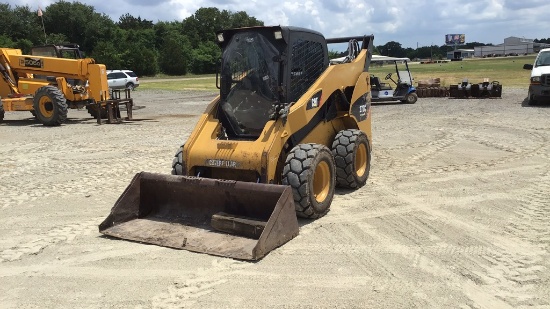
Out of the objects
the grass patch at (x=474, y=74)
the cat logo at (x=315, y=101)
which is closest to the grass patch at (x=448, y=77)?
the grass patch at (x=474, y=74)

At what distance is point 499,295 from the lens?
12.7ft

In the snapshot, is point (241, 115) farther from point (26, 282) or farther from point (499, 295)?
point (499, 295)

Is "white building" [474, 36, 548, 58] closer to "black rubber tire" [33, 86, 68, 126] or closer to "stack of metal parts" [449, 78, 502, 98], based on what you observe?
"stack of metal parts" [449, 78, 502, 98]

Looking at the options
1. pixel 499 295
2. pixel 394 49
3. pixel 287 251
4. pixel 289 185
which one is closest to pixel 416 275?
pixel 499 295

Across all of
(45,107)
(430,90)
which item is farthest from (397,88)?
(45,107)

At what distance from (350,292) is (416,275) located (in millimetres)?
656

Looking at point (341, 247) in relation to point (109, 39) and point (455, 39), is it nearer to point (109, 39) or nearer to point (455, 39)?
point (109, 39)

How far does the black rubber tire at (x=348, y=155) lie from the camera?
6.75m

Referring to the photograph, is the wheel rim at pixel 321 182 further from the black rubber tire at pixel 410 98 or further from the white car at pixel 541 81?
the black rubber tire at pixel 410 98

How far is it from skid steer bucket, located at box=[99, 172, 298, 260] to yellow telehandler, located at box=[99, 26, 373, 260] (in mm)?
11

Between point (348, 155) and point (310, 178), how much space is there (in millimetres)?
1485

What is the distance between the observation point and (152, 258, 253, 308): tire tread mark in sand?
3.89 m

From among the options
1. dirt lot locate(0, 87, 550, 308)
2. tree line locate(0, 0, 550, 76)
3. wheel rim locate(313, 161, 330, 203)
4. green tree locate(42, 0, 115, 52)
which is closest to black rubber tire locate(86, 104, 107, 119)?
dirt lot locate(0, 87, 550, 308)

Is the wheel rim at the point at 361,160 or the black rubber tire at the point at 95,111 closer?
the wheel rim at the point at 361,160
